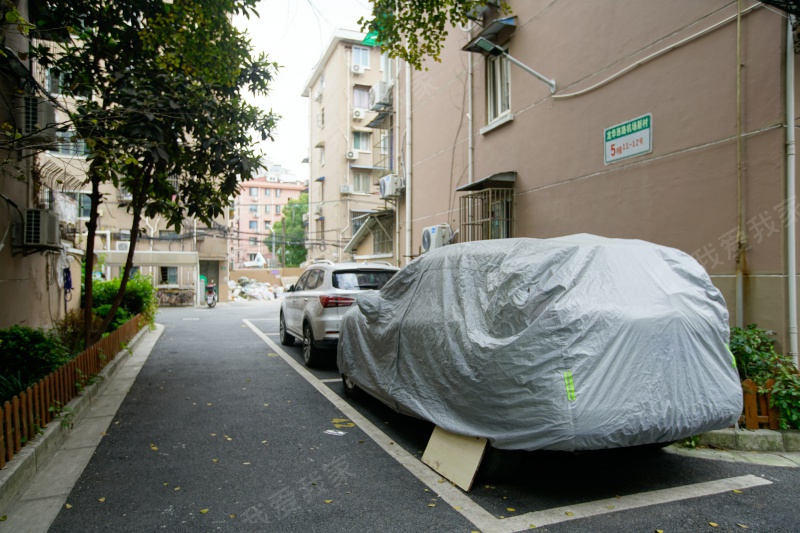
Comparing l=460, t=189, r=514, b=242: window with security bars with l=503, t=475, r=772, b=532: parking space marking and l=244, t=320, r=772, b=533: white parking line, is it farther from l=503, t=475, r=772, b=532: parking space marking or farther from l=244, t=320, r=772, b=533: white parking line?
l=503, t=475, r=772, b=532: parking space marking

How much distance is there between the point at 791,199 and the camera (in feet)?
16.2

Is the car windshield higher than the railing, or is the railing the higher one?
the car windshield

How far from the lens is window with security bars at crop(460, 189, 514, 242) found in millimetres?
9523

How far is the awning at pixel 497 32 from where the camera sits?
9.17 metres

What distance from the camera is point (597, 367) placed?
320 centimetres

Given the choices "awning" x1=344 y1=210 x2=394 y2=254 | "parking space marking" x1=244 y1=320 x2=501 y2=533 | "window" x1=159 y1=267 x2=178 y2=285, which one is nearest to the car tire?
"parking space marking" x1=244 y1=320 x2=501 y2=533

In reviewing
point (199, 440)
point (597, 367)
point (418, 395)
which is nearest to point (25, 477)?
point (199, 440)

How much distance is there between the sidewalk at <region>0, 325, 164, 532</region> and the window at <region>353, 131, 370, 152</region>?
25.1m

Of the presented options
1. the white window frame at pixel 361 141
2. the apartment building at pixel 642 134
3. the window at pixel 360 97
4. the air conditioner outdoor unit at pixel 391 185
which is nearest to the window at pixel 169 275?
the white window frame at pixel 361 141

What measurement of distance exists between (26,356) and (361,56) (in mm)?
28145

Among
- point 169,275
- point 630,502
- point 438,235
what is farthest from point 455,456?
point 169,275

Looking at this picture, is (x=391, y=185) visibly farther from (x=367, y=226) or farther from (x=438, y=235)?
(x=438, y=235)

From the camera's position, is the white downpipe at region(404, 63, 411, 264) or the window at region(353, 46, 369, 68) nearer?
the white downpipe at region(404, 63, 411, 264)

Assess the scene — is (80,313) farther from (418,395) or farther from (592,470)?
(592,470)
